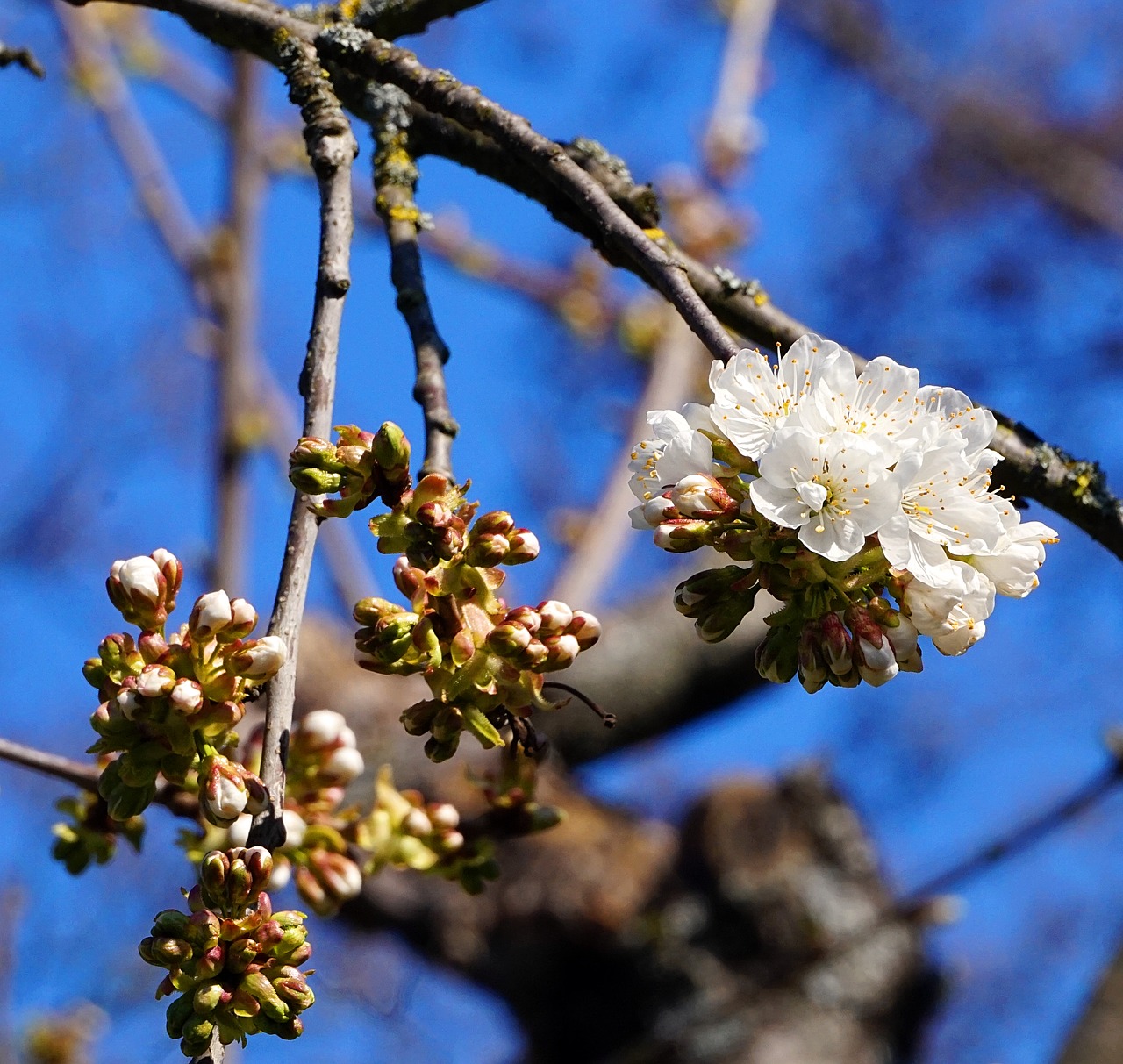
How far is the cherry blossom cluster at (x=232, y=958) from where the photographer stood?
1.04 metres

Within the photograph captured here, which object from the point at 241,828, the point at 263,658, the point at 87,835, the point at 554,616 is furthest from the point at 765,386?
the point at 87,835

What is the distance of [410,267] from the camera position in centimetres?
158

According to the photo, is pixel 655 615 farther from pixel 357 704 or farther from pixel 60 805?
pixel 60 805

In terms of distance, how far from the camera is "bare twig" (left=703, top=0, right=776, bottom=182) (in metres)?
5.48

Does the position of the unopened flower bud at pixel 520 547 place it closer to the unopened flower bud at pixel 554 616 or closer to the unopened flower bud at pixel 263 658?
the unopened flower bud at pixel 554 616

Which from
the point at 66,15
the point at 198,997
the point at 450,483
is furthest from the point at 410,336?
the point at 66,15

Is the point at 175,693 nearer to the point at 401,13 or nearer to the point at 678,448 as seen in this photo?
the point at 678,448

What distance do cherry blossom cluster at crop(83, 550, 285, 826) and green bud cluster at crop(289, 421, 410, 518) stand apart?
138 millimetres

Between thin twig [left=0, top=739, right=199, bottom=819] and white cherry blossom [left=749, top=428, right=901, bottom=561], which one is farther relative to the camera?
thin twig [left=0, top=739, right=199, bottom=819]

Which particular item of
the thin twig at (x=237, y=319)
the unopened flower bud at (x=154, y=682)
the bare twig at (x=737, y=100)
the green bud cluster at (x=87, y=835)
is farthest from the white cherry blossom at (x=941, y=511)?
the bare twig at (x=737, y=100)

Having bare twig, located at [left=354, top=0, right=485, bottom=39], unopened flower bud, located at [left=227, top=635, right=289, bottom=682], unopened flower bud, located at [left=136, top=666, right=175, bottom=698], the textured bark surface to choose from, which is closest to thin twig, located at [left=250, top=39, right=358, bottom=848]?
unopened flower bud, located at [left=227, top=635, right=289, bottom=682]

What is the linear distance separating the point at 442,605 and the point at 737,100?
486 cm

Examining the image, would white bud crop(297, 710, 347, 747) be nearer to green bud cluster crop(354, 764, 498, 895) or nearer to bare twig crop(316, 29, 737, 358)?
green bud cluster crop(354, 764, 498, 895)

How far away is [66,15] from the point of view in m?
5.05
